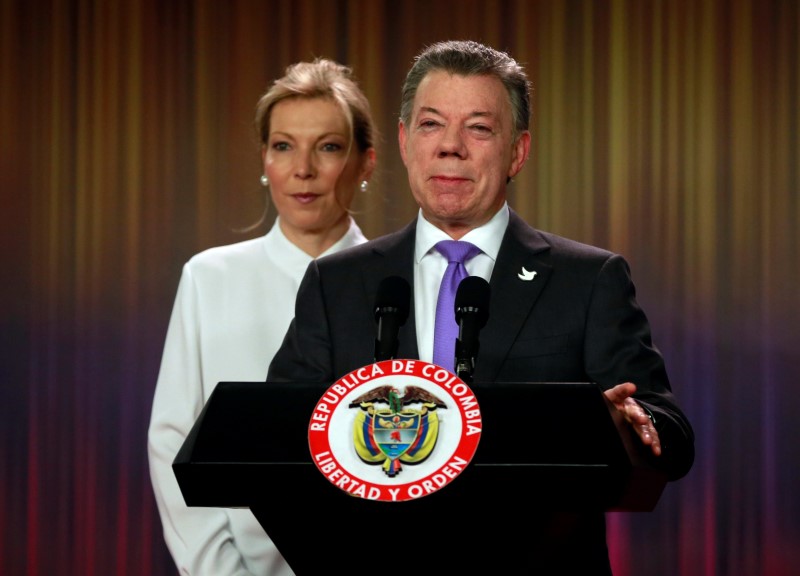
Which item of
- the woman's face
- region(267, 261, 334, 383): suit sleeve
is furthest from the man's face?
the woman's face

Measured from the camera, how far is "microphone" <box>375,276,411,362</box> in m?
1.68

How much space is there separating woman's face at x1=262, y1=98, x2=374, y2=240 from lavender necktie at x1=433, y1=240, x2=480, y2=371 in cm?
81

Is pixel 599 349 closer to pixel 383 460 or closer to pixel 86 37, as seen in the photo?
pixel 383 460

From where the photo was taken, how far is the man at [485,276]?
2029mm

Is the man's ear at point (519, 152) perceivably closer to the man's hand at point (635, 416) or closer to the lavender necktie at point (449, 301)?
the lavender necktie at point (449, 301)

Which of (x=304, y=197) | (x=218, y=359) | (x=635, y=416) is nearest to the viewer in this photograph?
(x=635, y=416)

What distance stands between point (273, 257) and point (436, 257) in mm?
873

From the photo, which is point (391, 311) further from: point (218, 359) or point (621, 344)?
point (218, 359)

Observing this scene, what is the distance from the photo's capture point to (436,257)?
7.15 ft

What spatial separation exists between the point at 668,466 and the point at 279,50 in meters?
2.53

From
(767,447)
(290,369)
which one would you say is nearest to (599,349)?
(290,369)

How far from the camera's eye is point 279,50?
3.97 meters

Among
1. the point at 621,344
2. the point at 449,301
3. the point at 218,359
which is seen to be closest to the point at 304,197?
the point at 218,359

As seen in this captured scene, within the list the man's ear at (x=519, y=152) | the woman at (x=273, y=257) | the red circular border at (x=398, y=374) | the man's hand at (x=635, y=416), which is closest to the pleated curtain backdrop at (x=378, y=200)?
the woman at (x=273, y=257)
